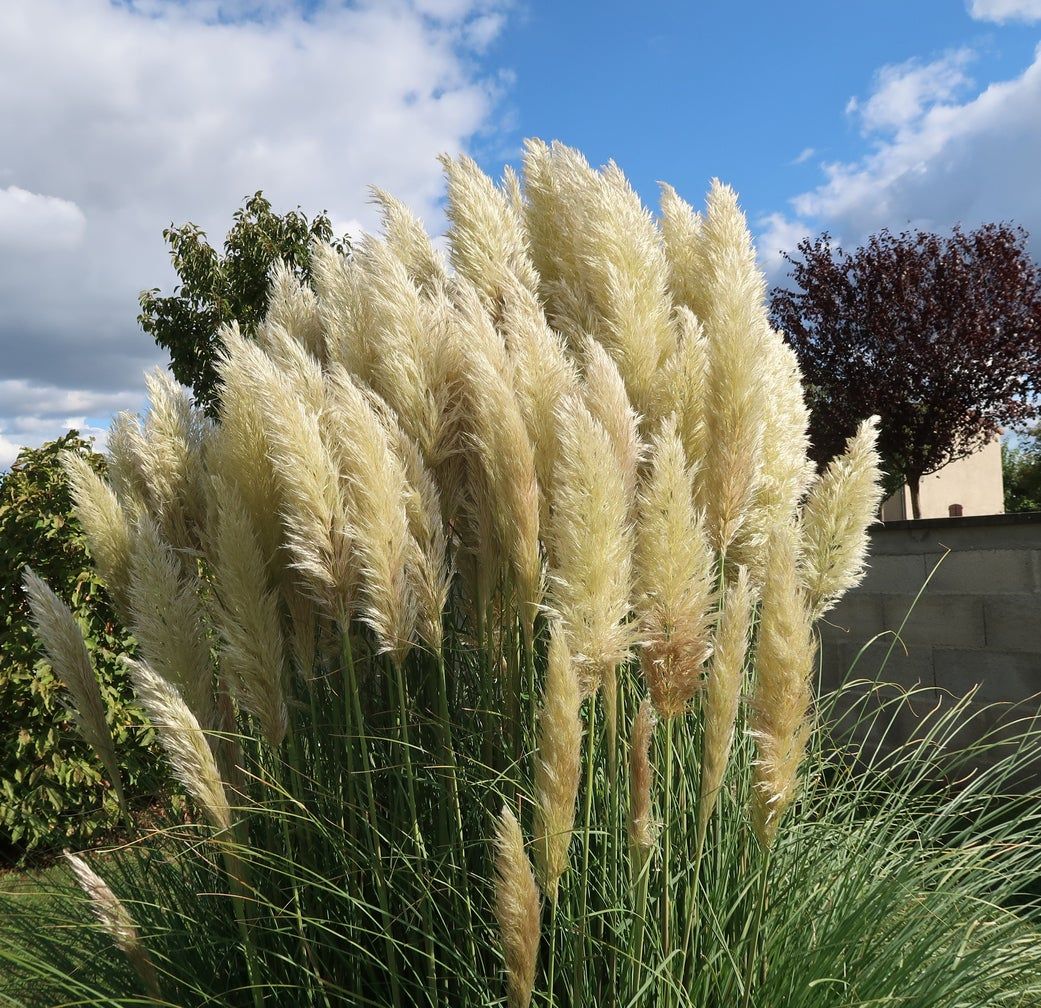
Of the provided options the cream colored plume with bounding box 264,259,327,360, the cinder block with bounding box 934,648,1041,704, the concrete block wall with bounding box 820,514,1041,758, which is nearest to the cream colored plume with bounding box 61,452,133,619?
the cream colored plume with bounding box 264,259,327,360

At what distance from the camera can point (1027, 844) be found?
254 cm

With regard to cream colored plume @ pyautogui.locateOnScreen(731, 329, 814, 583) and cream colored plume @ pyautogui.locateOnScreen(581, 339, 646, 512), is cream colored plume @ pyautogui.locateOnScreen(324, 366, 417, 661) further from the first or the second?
cream colored plume @ pyautogui.locateOnScreen(731, 329, 814, 583)

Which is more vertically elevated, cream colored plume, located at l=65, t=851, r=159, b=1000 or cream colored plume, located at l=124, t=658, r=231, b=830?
cream colored plume, located at l=124, t=658, r=231, b=830

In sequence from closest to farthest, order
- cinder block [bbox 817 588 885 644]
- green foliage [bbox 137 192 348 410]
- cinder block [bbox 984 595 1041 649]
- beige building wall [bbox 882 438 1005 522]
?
cinder block [bbox 984 595 1041 649] → cinder block [bbox 817 588 885 644] → green foliage [bbox 137 192 348 410] → beige building wall [bbox 882 438 1005 522]

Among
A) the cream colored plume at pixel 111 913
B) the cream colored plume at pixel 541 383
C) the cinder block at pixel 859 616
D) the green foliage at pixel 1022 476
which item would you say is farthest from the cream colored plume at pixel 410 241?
the green foliage at pixel 1022 476

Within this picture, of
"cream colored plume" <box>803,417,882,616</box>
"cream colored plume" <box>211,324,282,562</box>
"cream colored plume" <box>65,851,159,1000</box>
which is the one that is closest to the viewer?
"cream colored plume" <box>65,851,159,1000</box>

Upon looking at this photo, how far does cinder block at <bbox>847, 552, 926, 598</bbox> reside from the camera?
5.70 meters

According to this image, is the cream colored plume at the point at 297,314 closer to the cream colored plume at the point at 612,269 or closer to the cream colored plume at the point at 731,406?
the cream colored plume at the point at 612,269

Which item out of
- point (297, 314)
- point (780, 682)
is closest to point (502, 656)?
point (780, 682)

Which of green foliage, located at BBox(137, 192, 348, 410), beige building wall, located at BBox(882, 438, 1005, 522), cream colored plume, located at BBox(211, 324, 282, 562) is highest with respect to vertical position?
green foliage, located at BBox(137, 192, 348, 410)

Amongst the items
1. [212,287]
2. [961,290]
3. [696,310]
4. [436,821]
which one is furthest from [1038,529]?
[961,290]

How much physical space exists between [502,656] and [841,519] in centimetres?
89

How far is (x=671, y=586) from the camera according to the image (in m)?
1.65

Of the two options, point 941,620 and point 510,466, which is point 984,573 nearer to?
point 941,620
